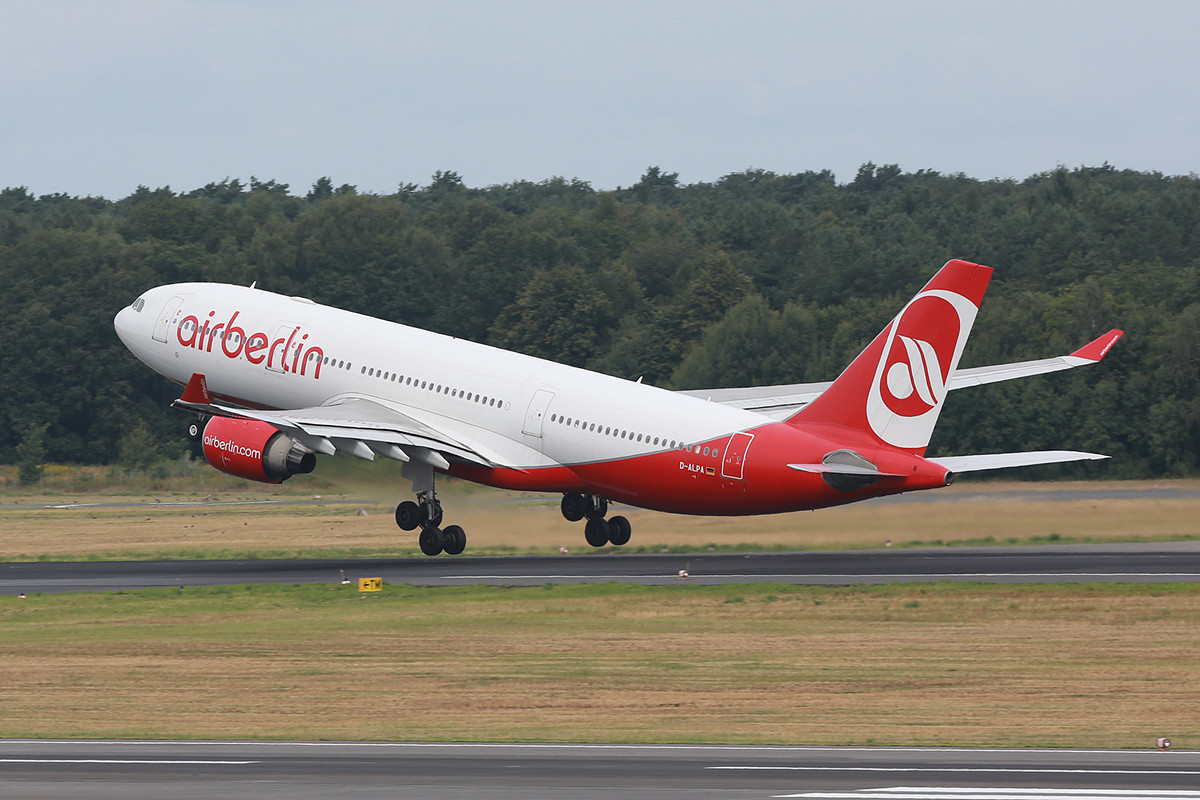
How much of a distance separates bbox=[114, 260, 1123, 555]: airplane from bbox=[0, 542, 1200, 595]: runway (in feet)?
5.82

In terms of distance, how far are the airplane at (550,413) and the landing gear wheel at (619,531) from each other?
2.9 inches

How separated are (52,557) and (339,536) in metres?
9.65

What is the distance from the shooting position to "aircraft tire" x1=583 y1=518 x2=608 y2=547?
158 ft

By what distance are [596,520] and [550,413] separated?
4585mm

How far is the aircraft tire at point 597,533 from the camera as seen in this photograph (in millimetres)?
48281

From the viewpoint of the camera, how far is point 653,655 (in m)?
31.0

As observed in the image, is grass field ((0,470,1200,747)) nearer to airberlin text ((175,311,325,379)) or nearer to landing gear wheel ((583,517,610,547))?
landing gear wheel ((583,517,610,547))

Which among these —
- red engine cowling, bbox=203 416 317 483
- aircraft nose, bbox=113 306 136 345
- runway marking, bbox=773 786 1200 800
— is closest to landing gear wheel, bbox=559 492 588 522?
red engine cowling, bbox=203 416 317 483

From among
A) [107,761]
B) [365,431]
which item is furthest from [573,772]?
[365,431]

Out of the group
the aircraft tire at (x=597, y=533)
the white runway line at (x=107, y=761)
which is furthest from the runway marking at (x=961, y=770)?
the aircraft tire at (x=597, y=533)

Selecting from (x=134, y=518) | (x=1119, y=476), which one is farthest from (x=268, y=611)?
(x=1119, y=476)

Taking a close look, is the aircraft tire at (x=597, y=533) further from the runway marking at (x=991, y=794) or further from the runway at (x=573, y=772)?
the runway marking at (x=991, y=794)

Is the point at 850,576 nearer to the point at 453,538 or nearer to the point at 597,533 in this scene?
the point at 597,533

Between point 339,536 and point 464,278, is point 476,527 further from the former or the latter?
point 464,278
